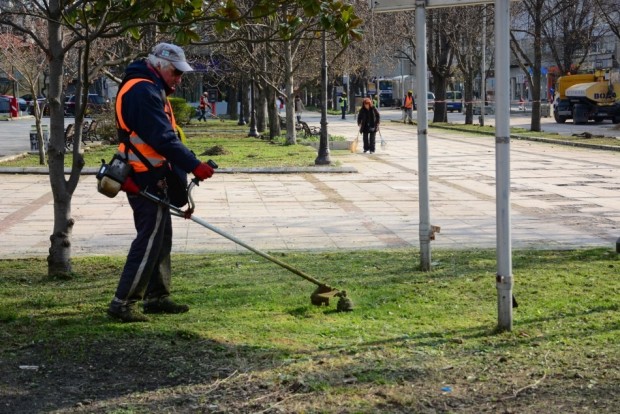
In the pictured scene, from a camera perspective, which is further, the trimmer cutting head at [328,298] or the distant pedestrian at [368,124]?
the distant pedestrian at [368,124]

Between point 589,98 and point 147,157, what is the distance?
126 feet

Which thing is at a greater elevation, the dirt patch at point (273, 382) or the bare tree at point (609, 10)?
the bare tree at point (609, 10)

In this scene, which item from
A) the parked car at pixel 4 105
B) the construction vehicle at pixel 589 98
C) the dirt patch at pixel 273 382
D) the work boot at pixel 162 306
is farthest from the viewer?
the parked car at pixel 4 105

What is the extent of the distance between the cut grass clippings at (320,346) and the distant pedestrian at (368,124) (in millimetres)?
19166

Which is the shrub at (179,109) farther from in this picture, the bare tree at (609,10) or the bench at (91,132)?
the bare tree at (609,10)

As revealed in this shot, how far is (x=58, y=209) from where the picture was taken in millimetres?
7977

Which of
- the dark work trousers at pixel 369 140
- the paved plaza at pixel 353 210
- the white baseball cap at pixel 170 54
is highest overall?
the white baseball cap at pixel 170 54

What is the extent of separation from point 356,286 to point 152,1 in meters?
2.71

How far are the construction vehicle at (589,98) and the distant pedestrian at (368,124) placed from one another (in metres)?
17.3

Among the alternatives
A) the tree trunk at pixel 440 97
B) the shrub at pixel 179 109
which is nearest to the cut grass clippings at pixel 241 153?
the shrub at pixel 179 109

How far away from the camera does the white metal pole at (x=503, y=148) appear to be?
18.4 ft

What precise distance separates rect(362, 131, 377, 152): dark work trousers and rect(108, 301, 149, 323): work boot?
21.4 metres

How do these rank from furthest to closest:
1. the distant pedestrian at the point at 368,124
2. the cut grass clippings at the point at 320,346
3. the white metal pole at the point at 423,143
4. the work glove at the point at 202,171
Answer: the distant pedestrian at the point at 368,124, the white metal pole at the point at 423,143, the work glove at the point at 202,171, the cut grass clippings at the point at 320,346

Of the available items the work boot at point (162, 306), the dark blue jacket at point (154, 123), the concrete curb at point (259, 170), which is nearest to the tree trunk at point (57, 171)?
the work boot at point (162, 306)
